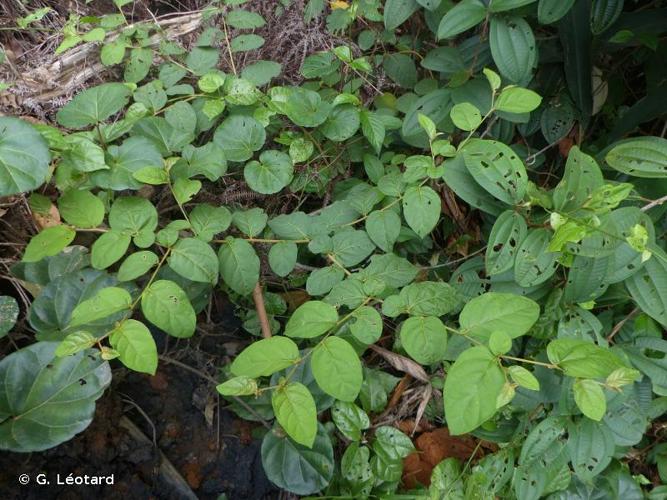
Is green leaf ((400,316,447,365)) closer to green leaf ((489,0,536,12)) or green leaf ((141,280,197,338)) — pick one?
green leaf ((141,280,197,338))

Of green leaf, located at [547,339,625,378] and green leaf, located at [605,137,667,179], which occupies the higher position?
green leaf, located at [605,137,667,179]

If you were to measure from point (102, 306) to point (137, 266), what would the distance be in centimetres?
11

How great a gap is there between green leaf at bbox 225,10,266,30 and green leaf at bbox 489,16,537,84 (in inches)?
26.2

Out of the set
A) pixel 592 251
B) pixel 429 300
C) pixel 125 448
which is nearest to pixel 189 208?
pixel 125 448

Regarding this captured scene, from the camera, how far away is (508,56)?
1290mm

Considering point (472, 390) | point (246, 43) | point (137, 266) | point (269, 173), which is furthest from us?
point (246, 43)

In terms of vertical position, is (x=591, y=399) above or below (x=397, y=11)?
below

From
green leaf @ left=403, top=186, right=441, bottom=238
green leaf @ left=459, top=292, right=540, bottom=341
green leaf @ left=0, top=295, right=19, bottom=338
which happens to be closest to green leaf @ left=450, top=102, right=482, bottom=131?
green leaf @ left=403, top=186, right=441, bottom=238

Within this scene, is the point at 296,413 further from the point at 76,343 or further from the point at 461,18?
the point at 461,18

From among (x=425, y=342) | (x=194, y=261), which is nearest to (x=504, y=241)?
(x=425, y=342)

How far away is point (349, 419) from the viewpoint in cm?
133

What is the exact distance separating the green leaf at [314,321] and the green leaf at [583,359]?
411 millimetres

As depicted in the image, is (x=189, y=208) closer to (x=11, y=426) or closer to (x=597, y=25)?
(x=11, y=426)

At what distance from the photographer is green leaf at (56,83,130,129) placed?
1290 mm
